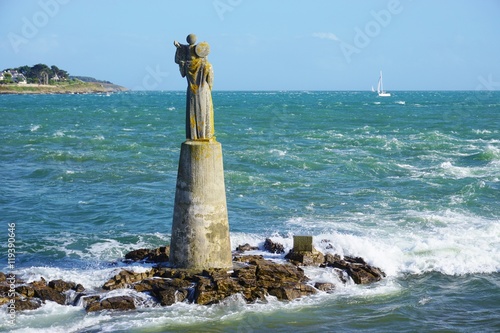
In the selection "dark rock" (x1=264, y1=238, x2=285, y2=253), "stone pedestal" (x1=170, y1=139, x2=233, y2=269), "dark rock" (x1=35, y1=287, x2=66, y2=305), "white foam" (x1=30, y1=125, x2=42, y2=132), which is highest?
"stone pedestal" (x1=170, y1=139, x2=233, y2=269)

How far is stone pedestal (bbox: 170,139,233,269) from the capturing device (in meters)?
14.2

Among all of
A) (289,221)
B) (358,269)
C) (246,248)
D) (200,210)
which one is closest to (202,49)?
(200,210)

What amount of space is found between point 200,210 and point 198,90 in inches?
96.0

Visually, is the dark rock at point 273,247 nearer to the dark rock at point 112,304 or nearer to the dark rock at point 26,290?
the dark rock at point 112,304

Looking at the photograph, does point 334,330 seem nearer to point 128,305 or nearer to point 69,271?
point 128,305

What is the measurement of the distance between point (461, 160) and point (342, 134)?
17556 mm

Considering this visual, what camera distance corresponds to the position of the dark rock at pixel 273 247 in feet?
55.4

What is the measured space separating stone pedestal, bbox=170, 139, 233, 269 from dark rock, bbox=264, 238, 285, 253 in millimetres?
2515

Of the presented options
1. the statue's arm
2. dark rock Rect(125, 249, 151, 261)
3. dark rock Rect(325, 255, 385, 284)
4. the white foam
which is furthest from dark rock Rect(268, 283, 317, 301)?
the white foam

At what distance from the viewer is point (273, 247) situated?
55.6 feet

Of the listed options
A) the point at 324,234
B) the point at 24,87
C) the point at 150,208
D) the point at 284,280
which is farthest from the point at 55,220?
the point at 24,87

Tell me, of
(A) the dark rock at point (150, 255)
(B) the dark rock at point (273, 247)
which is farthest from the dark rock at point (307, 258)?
(A) the dark rock at point (150, 255)

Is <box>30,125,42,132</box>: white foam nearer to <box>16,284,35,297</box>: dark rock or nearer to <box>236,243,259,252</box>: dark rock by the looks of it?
<box>236,243,259,252</box>: dark rock

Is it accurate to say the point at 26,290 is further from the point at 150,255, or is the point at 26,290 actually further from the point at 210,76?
the point at 210,76
